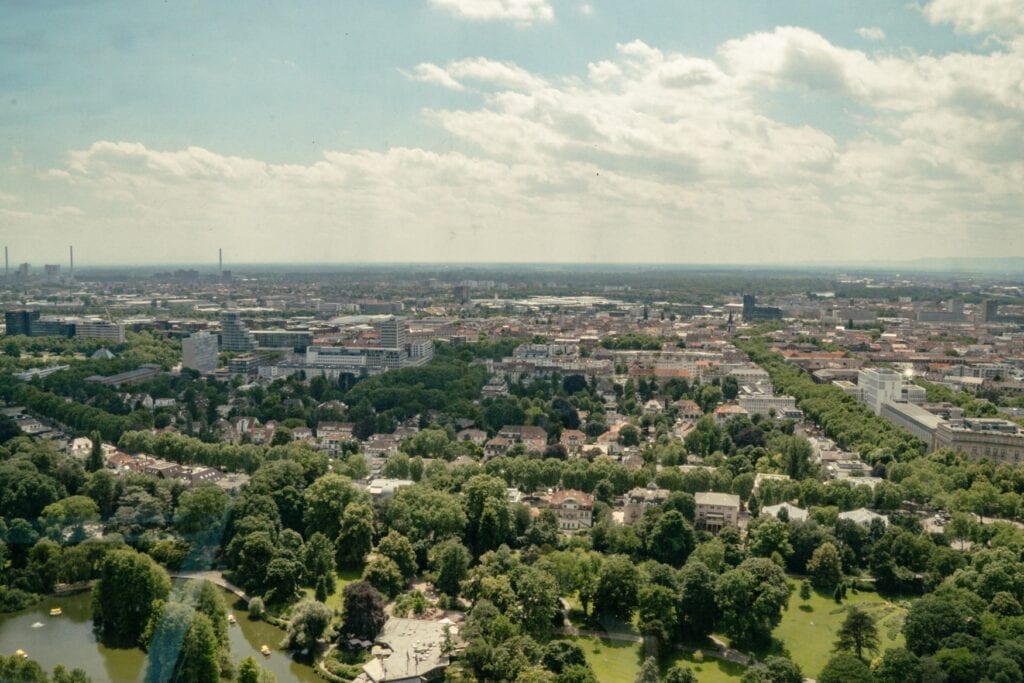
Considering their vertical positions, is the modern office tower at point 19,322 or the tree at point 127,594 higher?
the modern office tower at point 19,322

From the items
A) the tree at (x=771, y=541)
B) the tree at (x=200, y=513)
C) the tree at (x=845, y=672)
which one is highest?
the tree at (x=200, y=513)

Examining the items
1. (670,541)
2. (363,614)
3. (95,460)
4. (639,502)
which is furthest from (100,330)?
(670,541)

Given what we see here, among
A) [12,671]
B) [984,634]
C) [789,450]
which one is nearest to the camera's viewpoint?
[12,671]

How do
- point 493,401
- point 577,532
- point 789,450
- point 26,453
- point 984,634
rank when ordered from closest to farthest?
point 984,634 → point 577,532 → point 26,453 → point 789,450 → point 493,401

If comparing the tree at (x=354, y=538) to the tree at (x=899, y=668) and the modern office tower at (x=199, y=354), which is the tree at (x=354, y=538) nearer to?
the tree at (x=899, y=668)

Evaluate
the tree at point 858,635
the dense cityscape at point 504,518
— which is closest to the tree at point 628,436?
the dense cityscape at point 504,518

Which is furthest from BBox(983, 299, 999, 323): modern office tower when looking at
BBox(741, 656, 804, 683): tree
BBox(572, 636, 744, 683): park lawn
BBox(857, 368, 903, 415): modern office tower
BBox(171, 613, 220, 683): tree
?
BBox(171, 613, 220, 683): tree

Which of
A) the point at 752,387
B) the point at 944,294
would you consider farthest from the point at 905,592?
the point at 944,294

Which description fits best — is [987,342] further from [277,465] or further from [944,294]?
[277,465]
